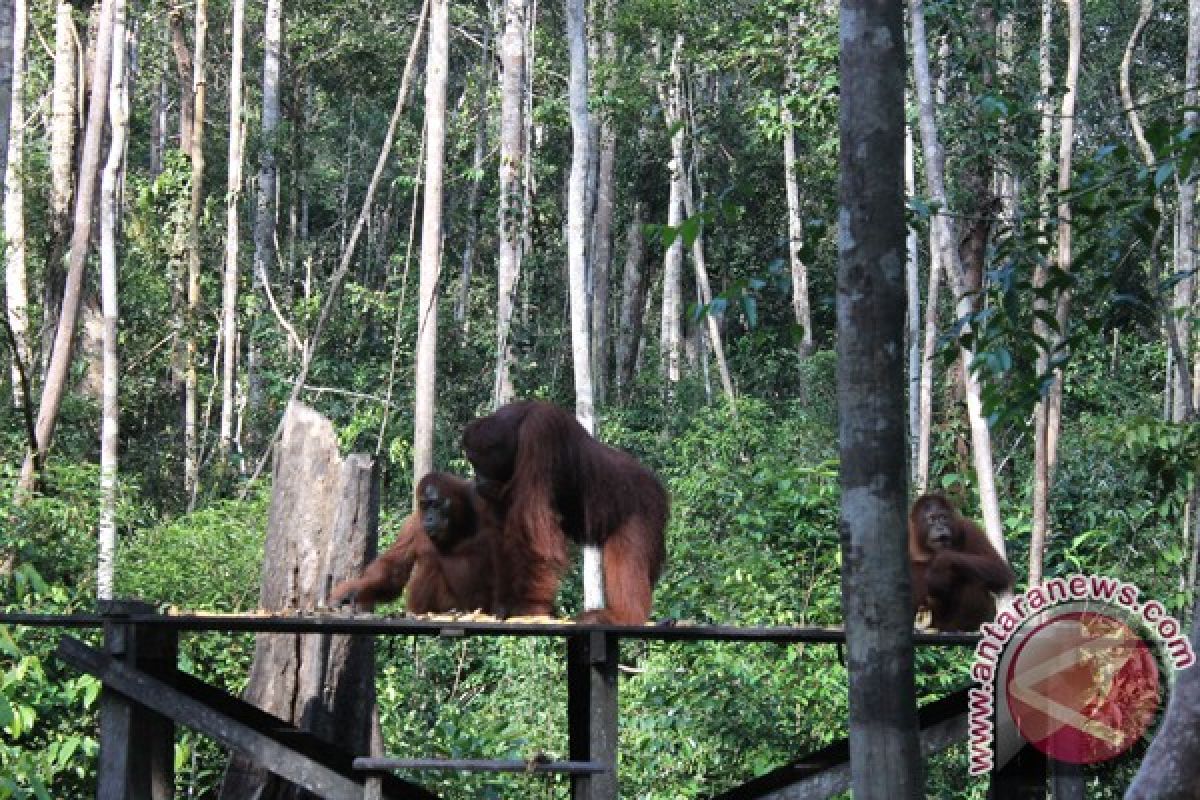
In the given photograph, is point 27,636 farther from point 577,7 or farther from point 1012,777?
point 577,7

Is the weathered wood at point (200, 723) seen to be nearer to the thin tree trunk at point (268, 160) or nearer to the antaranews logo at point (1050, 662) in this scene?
the antaranews logo at point (1050, 662)

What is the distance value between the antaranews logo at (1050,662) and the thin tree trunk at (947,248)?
2.82 meters

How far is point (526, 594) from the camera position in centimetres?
536

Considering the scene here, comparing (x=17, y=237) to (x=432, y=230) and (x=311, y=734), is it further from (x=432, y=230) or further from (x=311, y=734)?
(x=311, y=734)

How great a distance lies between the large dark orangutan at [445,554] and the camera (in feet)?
18.4

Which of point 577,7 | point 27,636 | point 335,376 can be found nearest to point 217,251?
point 335,376

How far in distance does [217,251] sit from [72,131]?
13.7 feet

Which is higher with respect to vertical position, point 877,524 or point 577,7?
point 577,7

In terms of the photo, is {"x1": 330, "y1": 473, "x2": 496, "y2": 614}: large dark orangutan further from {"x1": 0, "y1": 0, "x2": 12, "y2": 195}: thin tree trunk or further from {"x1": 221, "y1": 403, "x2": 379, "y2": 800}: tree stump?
{"x1": 0, "y1": 0, "x2": 12, "y2": 195}: thin tree trunk

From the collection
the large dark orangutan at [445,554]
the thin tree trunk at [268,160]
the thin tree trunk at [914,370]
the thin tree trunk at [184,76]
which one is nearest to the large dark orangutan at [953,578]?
the large dark orangutan at [445,554]

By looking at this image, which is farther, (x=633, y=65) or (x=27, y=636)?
(x=633, y=65)

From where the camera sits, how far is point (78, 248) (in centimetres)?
1189

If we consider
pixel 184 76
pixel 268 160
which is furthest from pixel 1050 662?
pixel 184 76

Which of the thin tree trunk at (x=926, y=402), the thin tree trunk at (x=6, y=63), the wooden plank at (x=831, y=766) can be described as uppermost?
the thin tree trunk at (x=6, y=63)
